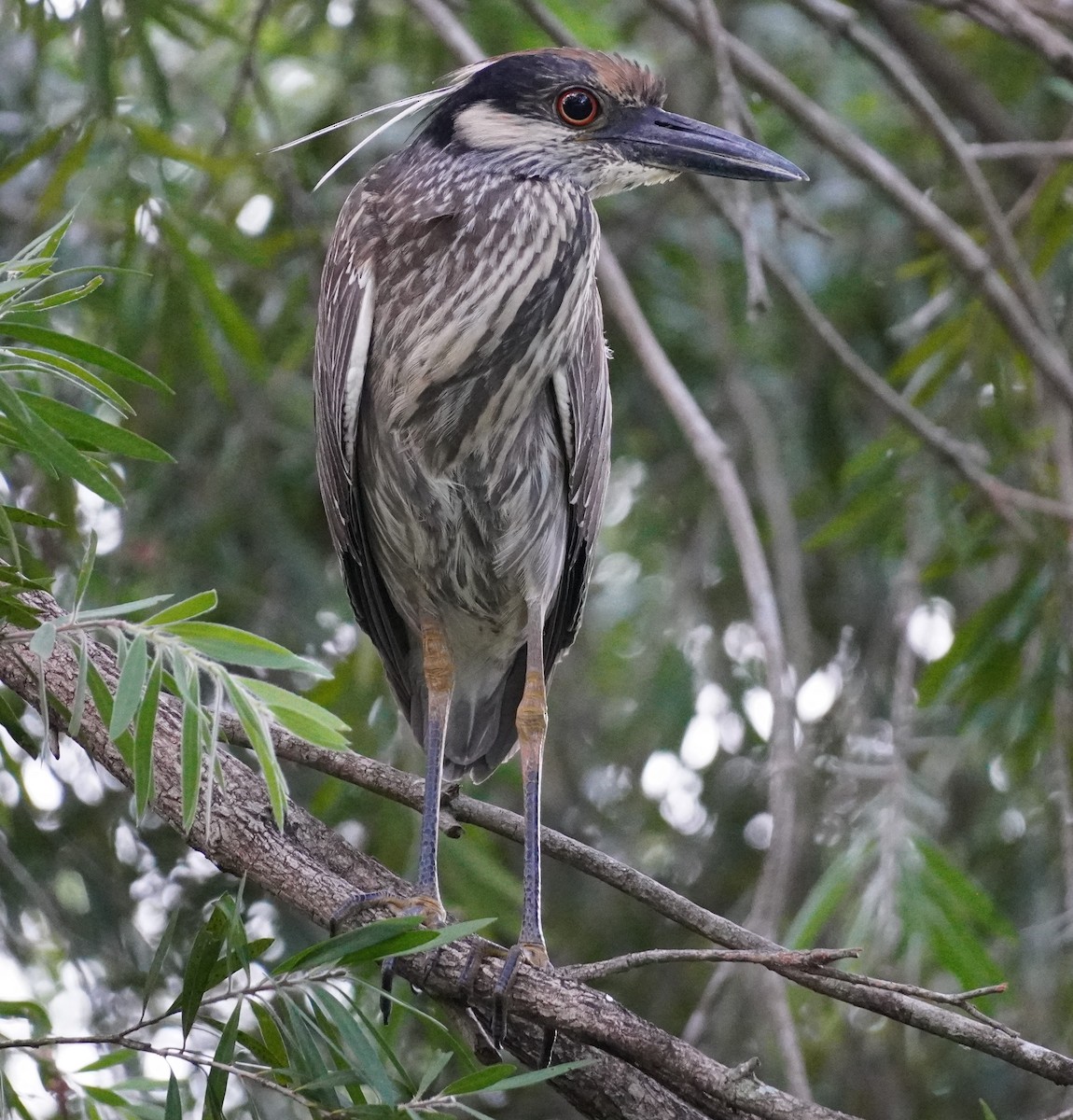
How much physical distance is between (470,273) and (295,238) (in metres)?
1.22

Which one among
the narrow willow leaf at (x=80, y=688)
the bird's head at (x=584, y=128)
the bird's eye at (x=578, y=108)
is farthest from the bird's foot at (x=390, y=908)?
the bird's eye at (x=578, y=108)

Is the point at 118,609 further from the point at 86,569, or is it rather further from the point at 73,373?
the point at 73,373

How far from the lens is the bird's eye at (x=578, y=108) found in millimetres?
2516

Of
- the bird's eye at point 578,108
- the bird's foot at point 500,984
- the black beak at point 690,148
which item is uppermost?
the bird's eye at point 578,108

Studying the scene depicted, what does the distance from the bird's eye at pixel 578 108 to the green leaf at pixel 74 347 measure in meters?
1.10

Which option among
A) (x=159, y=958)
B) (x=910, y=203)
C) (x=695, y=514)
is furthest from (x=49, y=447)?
(x=695, y=514)

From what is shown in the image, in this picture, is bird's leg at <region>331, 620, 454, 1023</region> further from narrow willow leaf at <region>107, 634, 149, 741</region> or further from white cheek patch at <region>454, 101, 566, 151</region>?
white cheek patch at <region>454, 101, 566, 151</region>

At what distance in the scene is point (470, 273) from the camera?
234 centimetres

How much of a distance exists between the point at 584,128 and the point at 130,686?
58.8 inches

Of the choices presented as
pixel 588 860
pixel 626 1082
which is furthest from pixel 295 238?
pixel 626 1082

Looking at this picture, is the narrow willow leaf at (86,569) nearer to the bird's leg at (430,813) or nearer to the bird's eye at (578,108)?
the bird's leg at (430,813)

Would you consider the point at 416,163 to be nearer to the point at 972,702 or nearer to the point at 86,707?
the point at 86,707

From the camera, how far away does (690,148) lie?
8.18 feet

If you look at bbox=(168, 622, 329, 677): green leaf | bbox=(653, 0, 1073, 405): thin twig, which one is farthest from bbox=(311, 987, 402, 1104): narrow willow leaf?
bbox=(653, 0, 1073, 405): thin twig
